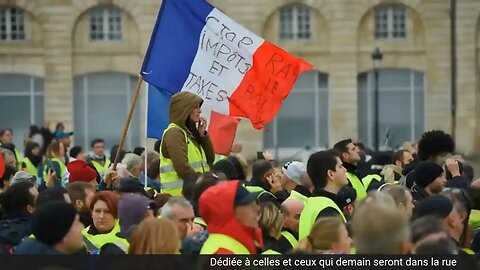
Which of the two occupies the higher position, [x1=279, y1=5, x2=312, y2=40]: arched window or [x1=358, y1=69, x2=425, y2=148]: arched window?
[x1=279, y1=5, x2=312, y2=40]: arched window

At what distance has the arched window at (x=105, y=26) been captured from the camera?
45.0 m

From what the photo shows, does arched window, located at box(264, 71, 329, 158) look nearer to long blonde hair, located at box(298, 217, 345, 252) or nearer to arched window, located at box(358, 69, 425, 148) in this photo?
arched window, located at box(358, 69, 425, 148)

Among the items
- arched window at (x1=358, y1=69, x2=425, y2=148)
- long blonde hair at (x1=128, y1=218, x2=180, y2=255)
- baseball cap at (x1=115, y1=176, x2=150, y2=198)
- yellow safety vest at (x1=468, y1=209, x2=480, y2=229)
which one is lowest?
yellow safety vest at (x1=468, y1=209, x2=480, y2=229)

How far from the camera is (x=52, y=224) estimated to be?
8.83 metres

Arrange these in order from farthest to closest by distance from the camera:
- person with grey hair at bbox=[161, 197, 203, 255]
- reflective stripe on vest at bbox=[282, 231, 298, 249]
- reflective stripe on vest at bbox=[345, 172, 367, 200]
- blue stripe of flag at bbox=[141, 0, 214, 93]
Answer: blue stripe of flag at bbox=[141, 0, 214, 93], reflective stripe on vest at bbox=[345, 172, 367, 200], reflective stripe on vest at bbox=[282, 231, 298, 249], person with grey hair at bbox=[161, 197, 203, 255]

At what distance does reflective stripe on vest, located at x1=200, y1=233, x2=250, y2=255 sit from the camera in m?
8.88

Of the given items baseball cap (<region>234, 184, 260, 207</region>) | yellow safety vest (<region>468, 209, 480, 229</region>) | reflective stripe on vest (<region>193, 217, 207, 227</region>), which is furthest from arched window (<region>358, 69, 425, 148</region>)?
baseball cap (<region>234, 184, 260, 207</region>)

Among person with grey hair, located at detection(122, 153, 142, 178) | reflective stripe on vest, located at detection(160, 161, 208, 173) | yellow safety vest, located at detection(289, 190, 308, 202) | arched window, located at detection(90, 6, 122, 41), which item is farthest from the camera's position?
arched window, located at detection(90, 6, 122, 41)

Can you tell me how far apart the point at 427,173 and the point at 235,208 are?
3682 millimetres

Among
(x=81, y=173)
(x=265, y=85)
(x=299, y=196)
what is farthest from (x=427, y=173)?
Result: (x=265, y=85)

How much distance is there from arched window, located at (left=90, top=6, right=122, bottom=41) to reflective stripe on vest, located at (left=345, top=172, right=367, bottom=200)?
31947mm

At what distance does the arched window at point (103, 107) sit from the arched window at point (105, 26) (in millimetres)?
1217

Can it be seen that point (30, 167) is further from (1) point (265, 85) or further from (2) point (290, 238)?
(2) point (290, 238)

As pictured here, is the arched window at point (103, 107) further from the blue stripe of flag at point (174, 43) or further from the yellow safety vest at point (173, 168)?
the yellow safety vest at point (173, 168)
